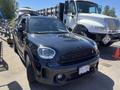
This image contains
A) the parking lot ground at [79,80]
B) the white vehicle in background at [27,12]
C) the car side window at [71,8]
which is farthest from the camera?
the car side window at [71,8]

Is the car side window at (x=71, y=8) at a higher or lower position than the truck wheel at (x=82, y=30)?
higher

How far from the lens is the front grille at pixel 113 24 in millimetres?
8379

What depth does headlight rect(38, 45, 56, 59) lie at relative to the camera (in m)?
4.54

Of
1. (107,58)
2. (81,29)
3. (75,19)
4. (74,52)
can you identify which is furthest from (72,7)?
(74,52)

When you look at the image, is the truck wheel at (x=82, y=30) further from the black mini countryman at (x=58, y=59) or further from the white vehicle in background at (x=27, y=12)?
the black mini countryman at (x=58, y=59)

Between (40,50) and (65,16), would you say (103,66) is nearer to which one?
(40,50)

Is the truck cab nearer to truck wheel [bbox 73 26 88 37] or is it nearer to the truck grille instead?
truck wheel [bbox 73 26 88 37]

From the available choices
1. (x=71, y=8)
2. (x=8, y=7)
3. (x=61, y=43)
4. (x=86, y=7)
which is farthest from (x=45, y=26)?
(x=8, y=7)

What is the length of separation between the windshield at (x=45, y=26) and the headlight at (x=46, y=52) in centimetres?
135

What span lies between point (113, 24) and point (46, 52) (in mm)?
4771

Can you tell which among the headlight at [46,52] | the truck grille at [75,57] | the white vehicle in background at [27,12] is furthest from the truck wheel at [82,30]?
the headlight at [46,52]

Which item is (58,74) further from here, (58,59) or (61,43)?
(61,43)

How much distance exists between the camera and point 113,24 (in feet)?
28.1

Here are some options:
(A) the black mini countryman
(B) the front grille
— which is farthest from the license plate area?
(B) the front grille
